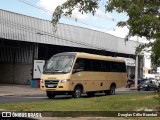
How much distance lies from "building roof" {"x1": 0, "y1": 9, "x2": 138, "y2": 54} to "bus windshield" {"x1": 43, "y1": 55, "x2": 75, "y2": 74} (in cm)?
970

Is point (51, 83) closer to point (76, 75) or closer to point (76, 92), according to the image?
point (76, 75)

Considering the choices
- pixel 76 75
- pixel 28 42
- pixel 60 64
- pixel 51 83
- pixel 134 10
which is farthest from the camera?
pixel 28 42

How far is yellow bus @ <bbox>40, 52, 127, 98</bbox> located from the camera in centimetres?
2494

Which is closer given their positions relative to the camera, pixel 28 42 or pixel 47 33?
pixel 28 42

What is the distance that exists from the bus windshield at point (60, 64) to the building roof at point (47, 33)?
31.8 feet

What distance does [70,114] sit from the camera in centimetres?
1163

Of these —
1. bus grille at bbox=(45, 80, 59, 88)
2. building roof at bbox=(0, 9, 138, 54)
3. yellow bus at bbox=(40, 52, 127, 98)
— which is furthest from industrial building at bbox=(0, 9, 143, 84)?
bus grille at bbox=(45, 80, 59, 88)

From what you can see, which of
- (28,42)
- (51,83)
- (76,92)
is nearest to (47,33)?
(28,42)

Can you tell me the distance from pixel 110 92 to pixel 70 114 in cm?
1896

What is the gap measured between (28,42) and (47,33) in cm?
271

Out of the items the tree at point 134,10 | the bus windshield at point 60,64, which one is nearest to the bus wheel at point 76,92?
the bus windshield at point 60,64

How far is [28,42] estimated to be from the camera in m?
40.0

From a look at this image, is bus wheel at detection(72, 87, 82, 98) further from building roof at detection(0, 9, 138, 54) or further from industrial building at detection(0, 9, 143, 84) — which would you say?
industrial building at detection(0, 9, 143, 84)

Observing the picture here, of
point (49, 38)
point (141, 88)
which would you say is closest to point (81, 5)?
point (49, 38)
